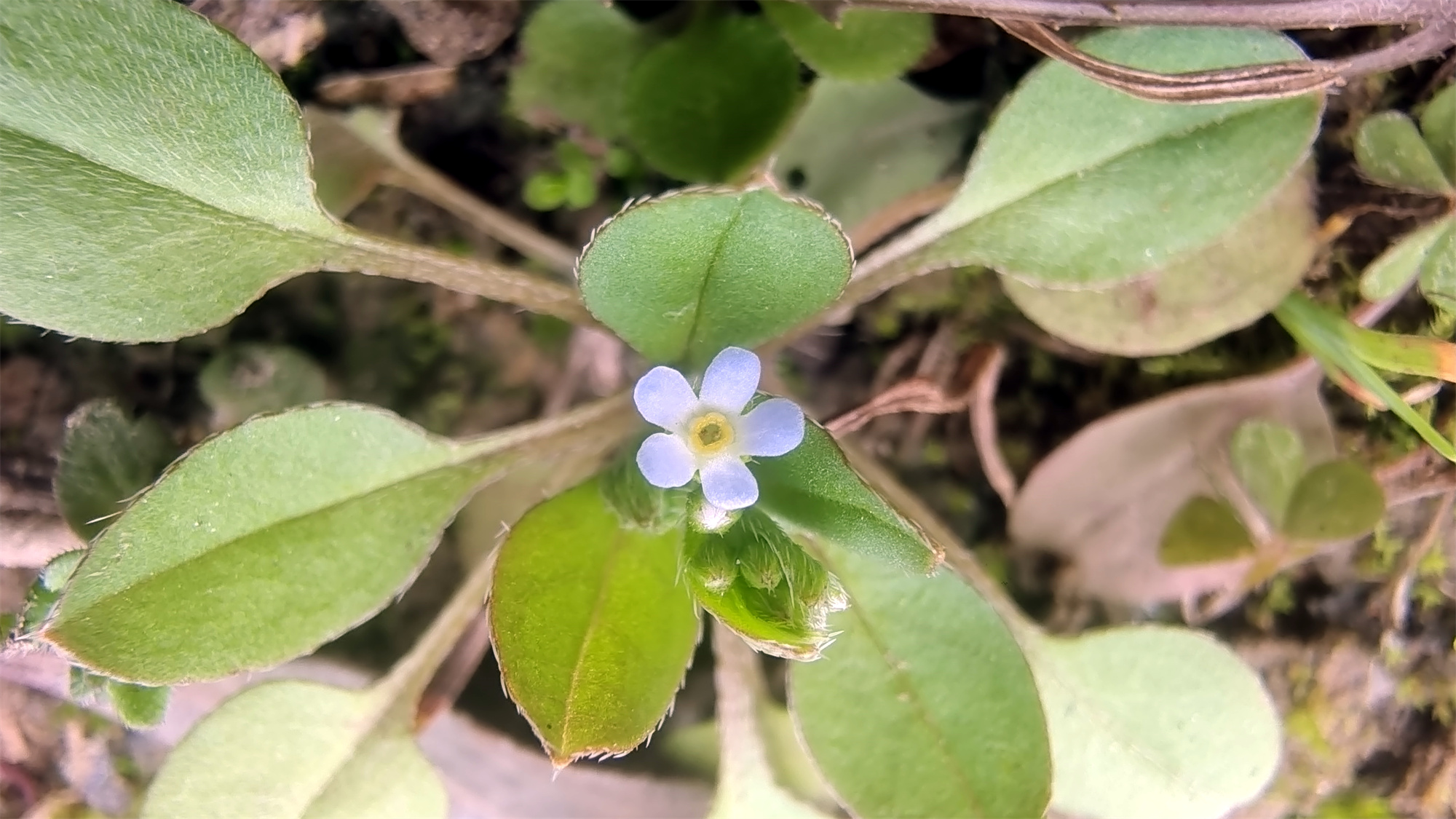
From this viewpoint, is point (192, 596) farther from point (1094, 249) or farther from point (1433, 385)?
point (1433, 385)

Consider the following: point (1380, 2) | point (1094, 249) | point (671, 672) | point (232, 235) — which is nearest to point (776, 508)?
point (671, 672)

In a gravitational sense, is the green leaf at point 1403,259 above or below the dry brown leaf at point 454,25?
below

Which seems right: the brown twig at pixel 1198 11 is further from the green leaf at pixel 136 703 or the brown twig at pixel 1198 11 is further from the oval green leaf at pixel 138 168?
the green leaf at pixel 136 703

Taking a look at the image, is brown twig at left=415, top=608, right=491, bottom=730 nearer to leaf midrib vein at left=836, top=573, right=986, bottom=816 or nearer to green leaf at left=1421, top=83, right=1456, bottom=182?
leaf midrib vein at left=836, top=573, right=986, bottom=816

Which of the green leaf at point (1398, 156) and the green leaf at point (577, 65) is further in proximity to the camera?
the green leaf at point (577, 65)

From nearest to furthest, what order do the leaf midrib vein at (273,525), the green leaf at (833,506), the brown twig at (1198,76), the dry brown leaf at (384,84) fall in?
the green leaf at (833,506)
the leaf midrib vein at (273,525)
the brown twig at (1198,76)
the dry brown leaf at (384,84)

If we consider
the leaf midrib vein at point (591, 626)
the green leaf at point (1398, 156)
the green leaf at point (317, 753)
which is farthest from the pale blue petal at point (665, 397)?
the green leaf at point (1398, 156)
